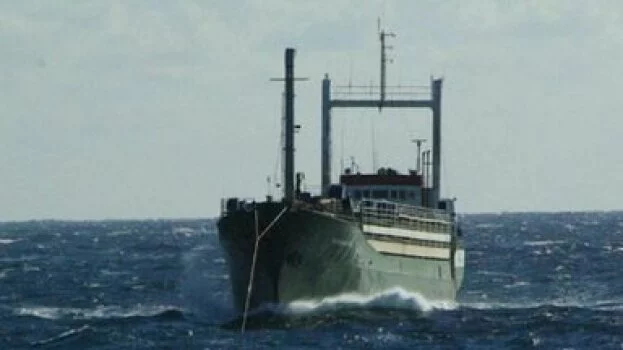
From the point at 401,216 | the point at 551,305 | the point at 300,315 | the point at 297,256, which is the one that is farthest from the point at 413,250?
the point at 300,315

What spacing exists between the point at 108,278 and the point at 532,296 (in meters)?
31.3

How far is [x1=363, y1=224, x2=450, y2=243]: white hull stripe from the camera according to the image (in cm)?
8319

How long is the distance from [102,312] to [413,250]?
13660 mm

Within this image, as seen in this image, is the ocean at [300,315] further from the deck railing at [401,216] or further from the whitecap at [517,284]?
the deck railing at [401,216]

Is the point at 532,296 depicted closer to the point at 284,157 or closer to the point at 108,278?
the point at 284,157

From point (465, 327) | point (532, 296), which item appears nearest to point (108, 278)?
point (532, 296)

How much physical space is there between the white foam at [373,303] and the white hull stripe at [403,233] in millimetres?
2373

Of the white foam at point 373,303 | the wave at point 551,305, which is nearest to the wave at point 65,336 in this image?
the white foam at point 373,303

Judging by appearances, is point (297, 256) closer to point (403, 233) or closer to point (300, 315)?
point (300, 315)

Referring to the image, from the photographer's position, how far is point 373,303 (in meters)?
83.6

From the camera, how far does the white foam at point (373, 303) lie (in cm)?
8006

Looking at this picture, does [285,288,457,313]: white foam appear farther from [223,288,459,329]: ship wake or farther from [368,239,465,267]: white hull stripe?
[368,239,465,267]: white hull stripe

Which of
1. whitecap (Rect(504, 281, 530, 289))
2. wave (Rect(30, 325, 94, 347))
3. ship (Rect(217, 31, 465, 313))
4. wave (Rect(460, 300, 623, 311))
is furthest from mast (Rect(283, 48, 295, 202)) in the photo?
whitecap (Rect(504, 281, 530, 289))

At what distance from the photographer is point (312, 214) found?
79.6m
